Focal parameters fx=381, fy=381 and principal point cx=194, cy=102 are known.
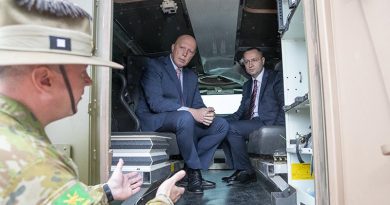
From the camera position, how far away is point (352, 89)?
1.55 metres

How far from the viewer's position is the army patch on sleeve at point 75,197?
83cm

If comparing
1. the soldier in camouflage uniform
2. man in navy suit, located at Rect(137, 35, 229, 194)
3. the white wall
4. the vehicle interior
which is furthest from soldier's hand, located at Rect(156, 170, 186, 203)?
man in navy suit, located at Rect(137, 35, 229, 194)

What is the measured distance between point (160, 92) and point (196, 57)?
148cm

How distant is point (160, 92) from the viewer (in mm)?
4074

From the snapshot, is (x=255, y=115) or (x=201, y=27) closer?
(x=201, y=27)

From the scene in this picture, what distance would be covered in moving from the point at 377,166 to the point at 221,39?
3393 mm

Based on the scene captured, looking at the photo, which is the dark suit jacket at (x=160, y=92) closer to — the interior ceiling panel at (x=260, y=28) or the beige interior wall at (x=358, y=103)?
the interior ceiling panel at (x=260, y=28)

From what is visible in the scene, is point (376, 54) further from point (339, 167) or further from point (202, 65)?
point (202, 65)

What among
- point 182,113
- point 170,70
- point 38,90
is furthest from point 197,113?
point 38,90

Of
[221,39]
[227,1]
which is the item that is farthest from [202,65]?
[227,1]

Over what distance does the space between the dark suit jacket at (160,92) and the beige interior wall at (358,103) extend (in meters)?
2.48

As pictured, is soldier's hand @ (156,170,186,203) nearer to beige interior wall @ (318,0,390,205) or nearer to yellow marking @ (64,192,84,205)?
yellow marking @ (64,192,84,205)

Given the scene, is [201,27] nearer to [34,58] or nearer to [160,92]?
[160,92]

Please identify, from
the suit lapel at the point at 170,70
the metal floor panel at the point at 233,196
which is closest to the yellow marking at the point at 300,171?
the metal floor panel at the point at 233,196
